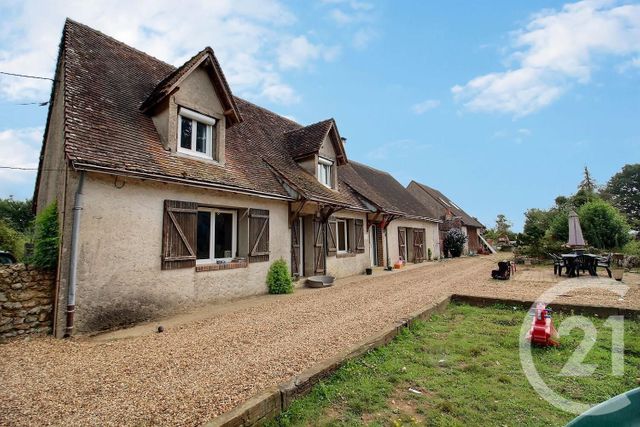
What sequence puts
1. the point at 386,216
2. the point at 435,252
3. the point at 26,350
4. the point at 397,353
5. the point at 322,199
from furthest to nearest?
the point at 435,252 < the point at 386,216 < the point at 322,199 < the point at 26,350 < the point at 397,353

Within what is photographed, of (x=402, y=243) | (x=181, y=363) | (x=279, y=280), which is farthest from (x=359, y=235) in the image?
(x=181, y=363)

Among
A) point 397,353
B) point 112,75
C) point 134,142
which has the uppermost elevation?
point 112,75

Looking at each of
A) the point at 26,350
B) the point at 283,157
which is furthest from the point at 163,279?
the point at 283,157

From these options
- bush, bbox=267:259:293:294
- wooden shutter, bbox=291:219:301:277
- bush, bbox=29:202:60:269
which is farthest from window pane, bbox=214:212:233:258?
bush, bbox=29:202:60:269

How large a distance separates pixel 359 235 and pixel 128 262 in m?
9.57

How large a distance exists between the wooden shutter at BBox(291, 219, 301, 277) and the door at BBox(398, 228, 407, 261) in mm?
8325

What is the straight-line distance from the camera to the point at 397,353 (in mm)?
4535

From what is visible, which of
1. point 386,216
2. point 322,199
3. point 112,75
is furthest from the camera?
point 386,216

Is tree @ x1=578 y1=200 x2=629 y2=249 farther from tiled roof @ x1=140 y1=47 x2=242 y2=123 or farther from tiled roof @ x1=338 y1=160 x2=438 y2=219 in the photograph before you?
tiled roof @ x1=140 y1=47 x2=242 y2=123

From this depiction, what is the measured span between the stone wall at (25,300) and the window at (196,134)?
403cm

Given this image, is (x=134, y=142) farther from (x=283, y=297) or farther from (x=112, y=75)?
(x=283, y=297)

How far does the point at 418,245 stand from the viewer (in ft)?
65.3

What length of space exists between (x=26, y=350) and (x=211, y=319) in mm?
2828

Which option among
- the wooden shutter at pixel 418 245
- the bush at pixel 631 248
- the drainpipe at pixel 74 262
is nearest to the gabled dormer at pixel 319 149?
the wooden shutter at pixel 418 245
